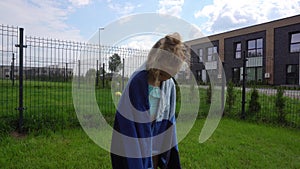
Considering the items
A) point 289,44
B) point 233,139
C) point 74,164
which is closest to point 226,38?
point 289,44

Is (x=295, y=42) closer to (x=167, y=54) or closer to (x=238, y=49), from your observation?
(x=238, y=49)

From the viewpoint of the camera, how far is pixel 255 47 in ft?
71.0

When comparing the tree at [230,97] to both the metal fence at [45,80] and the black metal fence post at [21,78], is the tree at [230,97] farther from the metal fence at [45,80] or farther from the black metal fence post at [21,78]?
the black metal fence post at [21,78]

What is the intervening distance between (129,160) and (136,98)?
0.32m

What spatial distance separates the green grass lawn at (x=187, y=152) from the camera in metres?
2.77

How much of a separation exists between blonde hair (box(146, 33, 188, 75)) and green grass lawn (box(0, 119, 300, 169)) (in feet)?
4.53

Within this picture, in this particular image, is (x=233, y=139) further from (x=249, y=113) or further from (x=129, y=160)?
(x=129, y=160)

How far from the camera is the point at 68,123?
4266 mm

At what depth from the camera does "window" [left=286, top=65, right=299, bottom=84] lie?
17.9 metres

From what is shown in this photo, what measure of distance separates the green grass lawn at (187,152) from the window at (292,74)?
53.3 feet

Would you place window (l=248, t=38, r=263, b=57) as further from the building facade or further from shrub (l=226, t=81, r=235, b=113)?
shrub (l=226, t=81, r=235, b=113)

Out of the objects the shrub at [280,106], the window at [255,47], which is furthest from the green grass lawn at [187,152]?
the window at [255,47]

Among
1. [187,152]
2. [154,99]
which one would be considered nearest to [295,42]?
[187,152]

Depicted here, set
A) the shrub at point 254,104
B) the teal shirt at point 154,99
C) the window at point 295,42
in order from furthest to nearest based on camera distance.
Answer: the window at point 295,42 < the shrub at point 254,104 < the teal shirt at point 154,99
